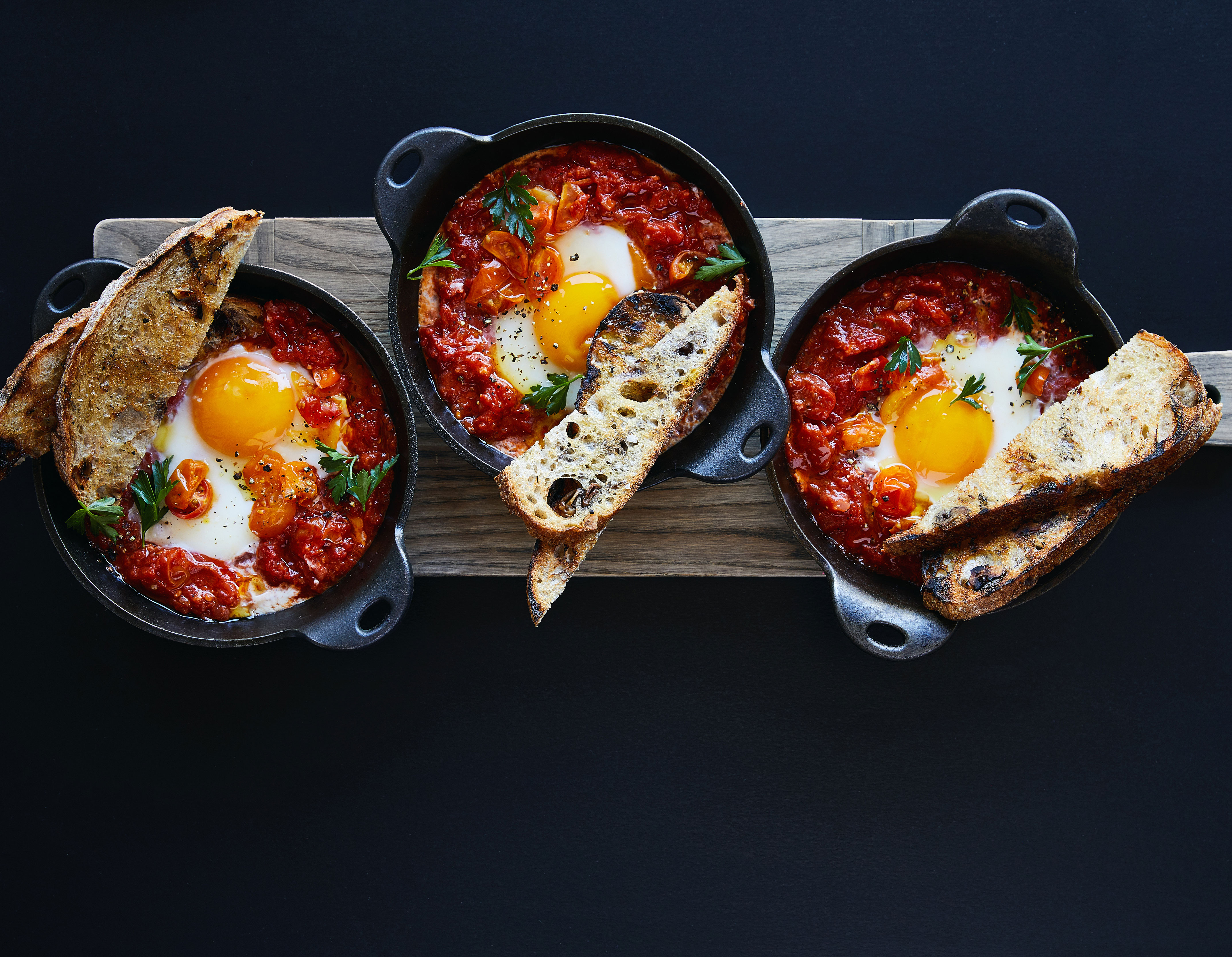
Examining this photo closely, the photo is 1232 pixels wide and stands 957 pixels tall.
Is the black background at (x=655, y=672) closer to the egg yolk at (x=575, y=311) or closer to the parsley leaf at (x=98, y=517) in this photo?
the parsley leaf at (x=98, y=517)

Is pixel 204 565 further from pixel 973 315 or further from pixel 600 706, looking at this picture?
pixel 973 315

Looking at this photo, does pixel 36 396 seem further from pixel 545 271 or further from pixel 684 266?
pixel 684 266

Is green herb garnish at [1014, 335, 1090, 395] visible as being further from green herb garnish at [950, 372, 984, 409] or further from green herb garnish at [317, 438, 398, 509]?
green herb garnish at [317, 438, 398, 509]

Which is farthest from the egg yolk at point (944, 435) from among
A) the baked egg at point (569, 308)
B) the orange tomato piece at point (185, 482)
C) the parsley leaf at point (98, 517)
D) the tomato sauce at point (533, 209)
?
the parsley leaf at point (98, 517)

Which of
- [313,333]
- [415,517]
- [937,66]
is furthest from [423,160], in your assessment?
[937,66]

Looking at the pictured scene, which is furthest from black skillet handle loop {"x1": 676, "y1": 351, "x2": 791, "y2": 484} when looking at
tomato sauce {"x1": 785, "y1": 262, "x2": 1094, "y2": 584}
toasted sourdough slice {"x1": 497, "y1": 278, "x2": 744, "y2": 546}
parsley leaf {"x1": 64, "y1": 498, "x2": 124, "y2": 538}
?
parsley leaf {"x1": 64, "y1": 498, "x2": 124, "y2": 538}
